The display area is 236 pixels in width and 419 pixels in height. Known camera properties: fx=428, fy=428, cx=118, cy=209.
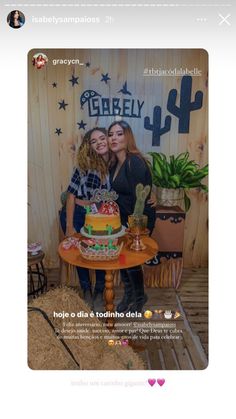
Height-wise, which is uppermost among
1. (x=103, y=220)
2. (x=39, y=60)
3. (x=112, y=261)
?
(x=39, y=60)

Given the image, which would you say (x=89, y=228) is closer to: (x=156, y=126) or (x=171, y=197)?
(x=171, y=197)

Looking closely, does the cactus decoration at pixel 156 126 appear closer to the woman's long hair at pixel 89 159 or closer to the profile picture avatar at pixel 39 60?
the woman's long hair at pixel 89 159

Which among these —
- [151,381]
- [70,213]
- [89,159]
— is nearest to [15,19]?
[89,159]

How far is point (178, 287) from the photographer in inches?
43.6

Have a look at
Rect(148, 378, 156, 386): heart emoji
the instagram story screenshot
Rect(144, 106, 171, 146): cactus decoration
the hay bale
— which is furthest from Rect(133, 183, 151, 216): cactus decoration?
Rect(148, 378, 156, 386): heart emoji

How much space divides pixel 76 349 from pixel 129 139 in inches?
19.9

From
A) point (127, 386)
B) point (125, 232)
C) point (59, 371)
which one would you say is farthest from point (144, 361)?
point (125, 232)

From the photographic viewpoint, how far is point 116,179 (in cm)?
104

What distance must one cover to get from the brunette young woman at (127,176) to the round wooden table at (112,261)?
0.13ft

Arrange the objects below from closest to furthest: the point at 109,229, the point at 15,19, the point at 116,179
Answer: the point at 15,19 → the point at 116,179 → the point at 109,229

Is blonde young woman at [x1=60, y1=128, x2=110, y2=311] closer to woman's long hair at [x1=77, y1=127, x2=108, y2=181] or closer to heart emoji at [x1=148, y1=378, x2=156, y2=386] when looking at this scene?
woman's long hair at [x1=77, y1=127, x2=108, y2=181]

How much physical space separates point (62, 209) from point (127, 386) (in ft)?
1.48

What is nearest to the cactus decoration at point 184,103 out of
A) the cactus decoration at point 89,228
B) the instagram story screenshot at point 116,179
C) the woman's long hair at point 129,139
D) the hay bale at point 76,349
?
the instagram story screenshot at point 116,179
